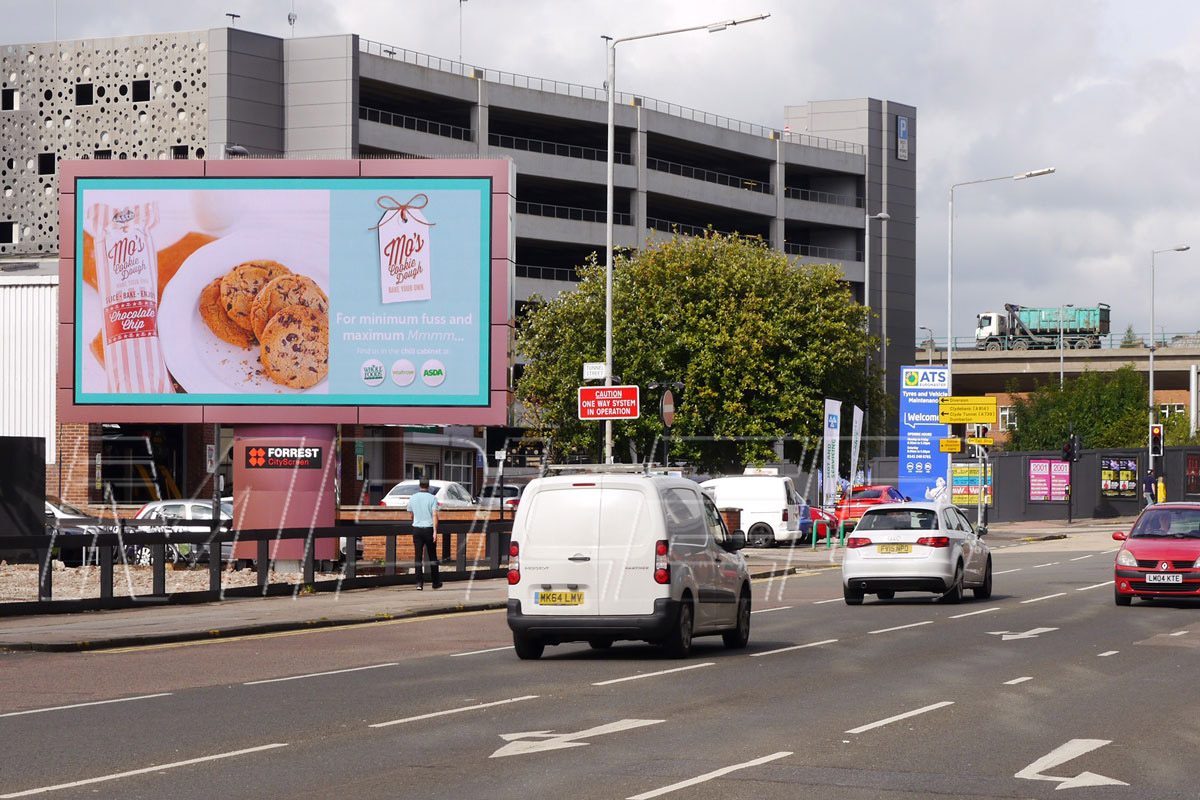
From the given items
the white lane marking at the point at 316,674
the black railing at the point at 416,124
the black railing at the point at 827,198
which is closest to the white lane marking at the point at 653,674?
the white lane marking at the point at 316,674

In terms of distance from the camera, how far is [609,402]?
87.8 ft

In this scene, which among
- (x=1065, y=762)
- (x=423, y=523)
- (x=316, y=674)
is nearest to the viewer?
(x=1065, y=762)

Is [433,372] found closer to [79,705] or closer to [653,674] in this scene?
[653,674]

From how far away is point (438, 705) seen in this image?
1264 centimetres

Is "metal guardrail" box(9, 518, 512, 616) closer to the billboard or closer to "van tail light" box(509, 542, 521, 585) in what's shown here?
"van tail light" box(509, 542, 521, 585)

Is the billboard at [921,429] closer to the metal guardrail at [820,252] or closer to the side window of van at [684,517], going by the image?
the side window of van at [684,517]

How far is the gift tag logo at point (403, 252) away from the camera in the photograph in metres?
30.0

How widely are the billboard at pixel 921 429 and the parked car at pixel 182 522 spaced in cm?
1775

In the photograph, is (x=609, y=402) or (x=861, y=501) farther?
(x=861, y=501)

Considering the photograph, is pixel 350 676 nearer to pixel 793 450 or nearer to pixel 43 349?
pixel 43 349

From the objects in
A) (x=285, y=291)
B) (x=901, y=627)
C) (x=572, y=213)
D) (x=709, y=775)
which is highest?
(x=572, y=213)

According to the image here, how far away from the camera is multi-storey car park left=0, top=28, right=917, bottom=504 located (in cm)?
5275

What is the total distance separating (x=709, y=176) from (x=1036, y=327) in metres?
33.9

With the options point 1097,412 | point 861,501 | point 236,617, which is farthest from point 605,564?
point 1097,412
